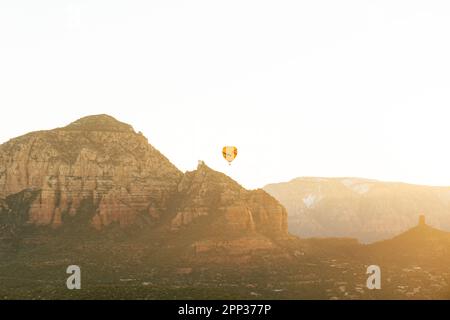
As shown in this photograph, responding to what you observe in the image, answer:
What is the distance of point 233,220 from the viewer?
19925 centimetres

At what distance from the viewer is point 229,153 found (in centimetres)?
19262

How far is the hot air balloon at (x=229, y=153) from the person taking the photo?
191 m

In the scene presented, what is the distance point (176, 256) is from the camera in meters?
190

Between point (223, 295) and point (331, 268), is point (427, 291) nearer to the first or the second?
point (331, 268)

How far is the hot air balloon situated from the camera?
19112 cm

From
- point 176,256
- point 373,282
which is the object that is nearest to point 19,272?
point 176,256

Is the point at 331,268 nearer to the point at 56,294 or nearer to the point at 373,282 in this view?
the point at 373,282
